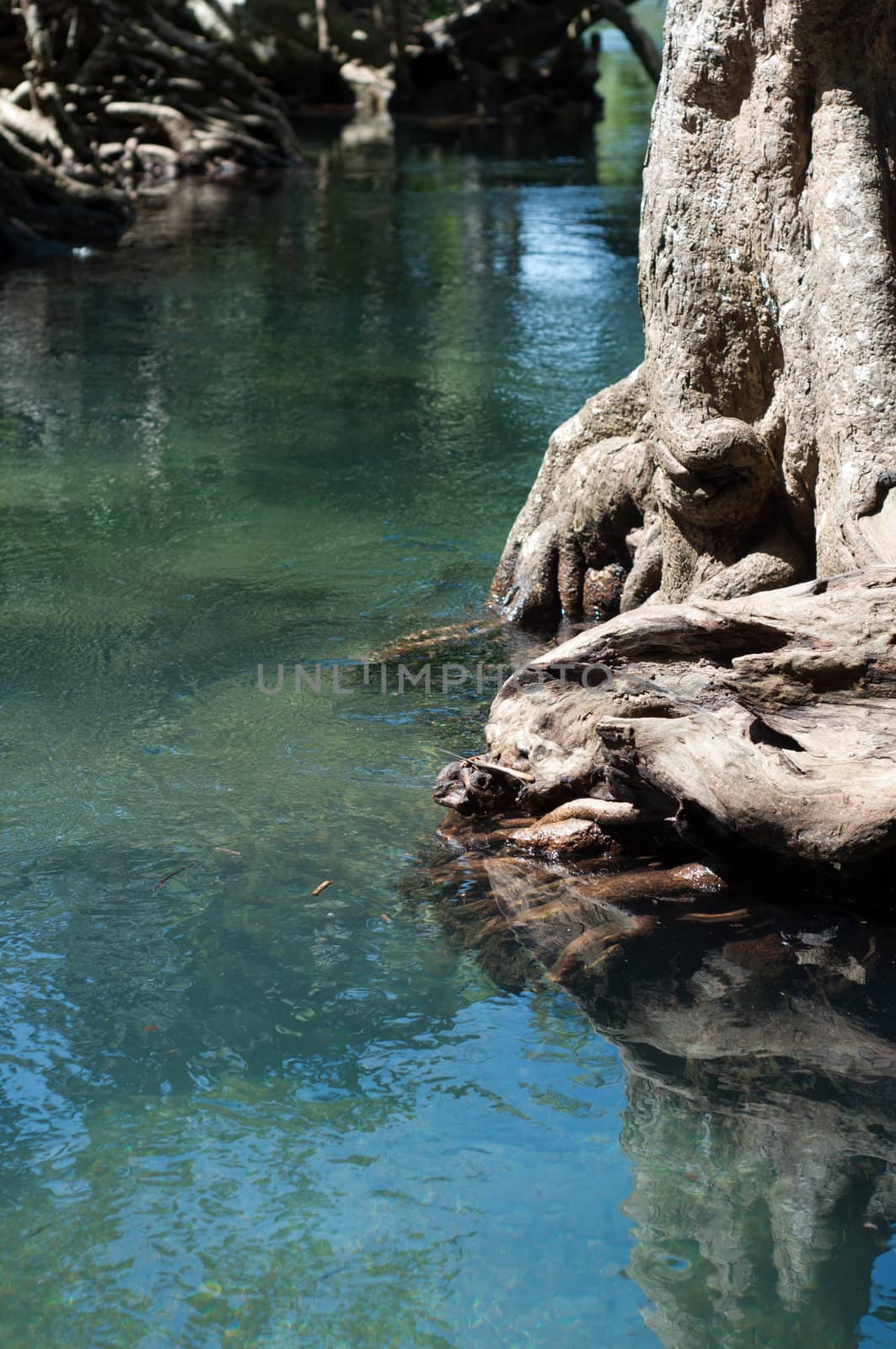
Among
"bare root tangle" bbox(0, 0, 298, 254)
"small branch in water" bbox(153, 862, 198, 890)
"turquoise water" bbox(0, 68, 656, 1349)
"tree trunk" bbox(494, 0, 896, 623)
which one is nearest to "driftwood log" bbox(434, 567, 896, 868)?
"tree trunk" bbox(494, 0, 896, 623)

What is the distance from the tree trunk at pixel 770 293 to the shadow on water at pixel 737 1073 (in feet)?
4.14

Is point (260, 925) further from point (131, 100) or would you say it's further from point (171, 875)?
point (131, 100)

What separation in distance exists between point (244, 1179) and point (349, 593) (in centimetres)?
398

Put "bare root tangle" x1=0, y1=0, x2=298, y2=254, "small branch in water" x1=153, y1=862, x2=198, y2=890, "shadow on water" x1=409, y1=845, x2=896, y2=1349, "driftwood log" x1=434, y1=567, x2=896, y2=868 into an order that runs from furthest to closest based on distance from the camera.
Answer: "bare root tangle" x1=0, y1=0, x2=298, y2=254
"small branch in water" x1=153, y1=862, x2=198, y2=890
"driftwood log" x1=434, y1=567, x2=896, y2=868
"shadow on water" x1=409, y1=845, x2=896, y2=1349

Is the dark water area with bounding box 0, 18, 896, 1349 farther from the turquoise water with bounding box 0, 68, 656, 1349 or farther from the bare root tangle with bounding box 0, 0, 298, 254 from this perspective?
the bare root tangle with bounding box 0, 0, 298, 254

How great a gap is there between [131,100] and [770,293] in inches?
798

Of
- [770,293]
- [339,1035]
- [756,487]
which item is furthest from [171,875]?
[770,293]

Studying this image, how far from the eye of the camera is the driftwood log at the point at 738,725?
3754 mm

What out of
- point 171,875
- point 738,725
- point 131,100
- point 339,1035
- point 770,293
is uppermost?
point 131,100

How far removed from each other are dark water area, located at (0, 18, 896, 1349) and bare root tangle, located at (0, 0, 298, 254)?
14187mm

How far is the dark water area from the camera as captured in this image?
2852mm

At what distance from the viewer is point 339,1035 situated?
3.57 m

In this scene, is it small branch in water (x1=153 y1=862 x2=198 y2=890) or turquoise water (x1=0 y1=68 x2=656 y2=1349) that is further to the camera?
small branch in water (x1=153 y1=862 x2=198 y2=890)

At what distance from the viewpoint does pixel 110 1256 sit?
2.93 meters
